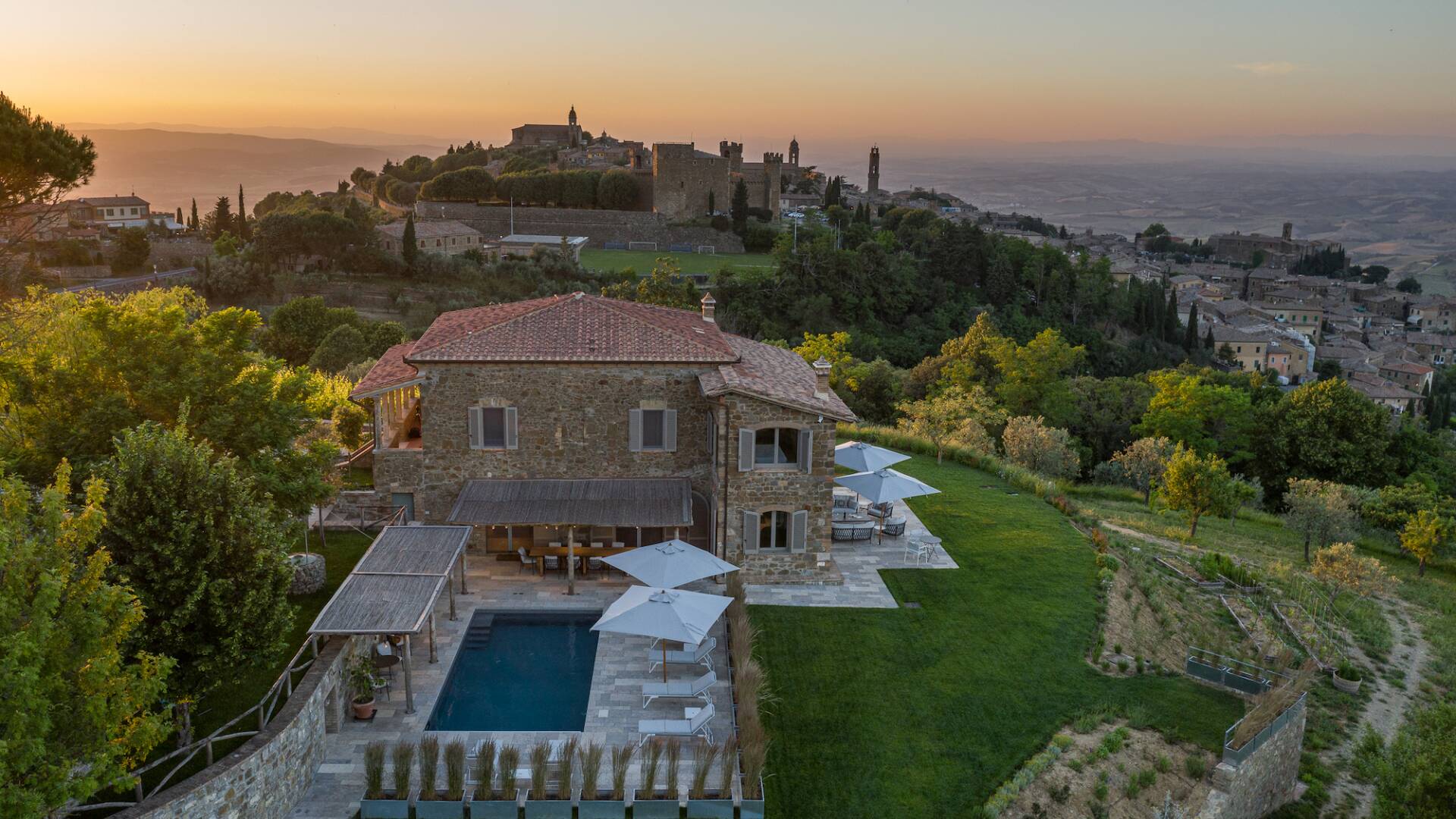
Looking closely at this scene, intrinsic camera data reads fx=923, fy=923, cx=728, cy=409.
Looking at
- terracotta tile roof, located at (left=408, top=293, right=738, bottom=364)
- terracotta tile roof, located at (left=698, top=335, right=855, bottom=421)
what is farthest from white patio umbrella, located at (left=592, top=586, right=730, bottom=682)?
terracotta tile roof, located at (left=408, top=293, right=738, bottom=364)

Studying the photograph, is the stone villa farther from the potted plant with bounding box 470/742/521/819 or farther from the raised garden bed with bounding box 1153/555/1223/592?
the raised garden bed with bounding box 1153/555/1223/592

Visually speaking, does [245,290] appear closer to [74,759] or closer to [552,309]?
[552,309]

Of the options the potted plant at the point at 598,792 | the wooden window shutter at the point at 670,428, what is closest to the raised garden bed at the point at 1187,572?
the wooden window shutter at the point at 670,428

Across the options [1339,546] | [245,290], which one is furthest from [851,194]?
[1339,546]

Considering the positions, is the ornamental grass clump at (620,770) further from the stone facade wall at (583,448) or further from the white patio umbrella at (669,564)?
the stone facade wall at (583,448)

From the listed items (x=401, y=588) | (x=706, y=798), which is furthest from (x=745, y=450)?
(x=706, y=798)

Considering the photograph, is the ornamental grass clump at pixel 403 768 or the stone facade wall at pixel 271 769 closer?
the stone facade wall at pixel 271 769
